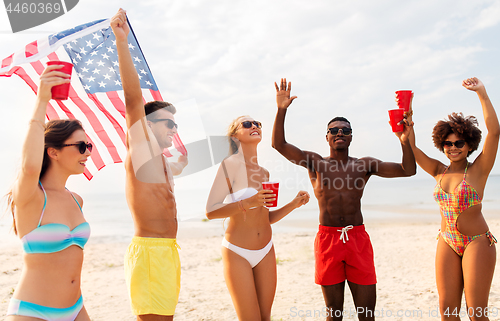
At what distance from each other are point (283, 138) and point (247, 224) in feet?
4.38

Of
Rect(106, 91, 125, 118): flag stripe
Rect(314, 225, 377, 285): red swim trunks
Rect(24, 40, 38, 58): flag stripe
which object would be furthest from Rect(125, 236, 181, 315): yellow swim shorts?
Rect(24, 40, 38, 58): flag stripe

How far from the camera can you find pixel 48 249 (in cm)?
242

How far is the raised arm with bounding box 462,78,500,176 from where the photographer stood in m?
3.89

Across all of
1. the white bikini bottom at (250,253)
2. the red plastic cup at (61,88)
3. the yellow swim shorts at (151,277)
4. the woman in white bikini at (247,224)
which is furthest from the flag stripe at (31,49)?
the white bikini bottom at (250,253)

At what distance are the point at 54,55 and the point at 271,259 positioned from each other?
4075 mm

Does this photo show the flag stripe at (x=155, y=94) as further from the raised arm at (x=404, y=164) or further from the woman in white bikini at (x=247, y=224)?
the raised arm at (x=404, y=164)

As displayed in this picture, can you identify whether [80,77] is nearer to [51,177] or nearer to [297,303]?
[51,177]

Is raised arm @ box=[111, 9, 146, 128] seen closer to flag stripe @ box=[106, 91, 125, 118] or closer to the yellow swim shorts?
the yellow swim shorts

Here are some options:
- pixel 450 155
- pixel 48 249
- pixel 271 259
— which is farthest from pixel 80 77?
pixel 450 155

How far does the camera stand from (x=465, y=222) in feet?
13.0

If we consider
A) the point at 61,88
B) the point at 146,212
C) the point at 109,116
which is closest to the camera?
the point at 61,88

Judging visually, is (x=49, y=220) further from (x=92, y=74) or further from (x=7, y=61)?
(x=7, y=61)

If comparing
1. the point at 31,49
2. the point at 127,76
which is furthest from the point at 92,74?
the point at 127,76

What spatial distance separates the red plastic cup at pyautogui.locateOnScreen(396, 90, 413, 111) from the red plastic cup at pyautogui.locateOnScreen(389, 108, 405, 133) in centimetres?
7
